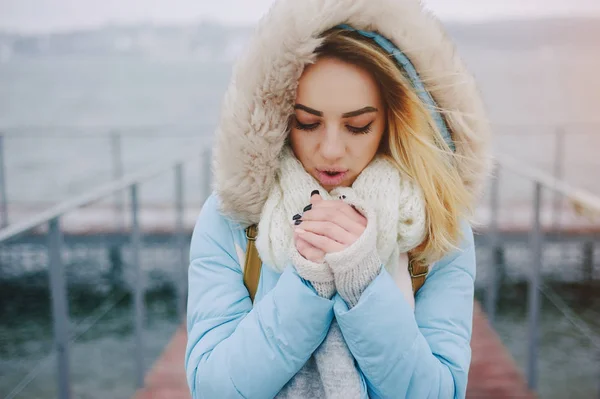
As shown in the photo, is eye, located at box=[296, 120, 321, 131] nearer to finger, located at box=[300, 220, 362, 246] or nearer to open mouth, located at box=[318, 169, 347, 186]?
open mouth, located at box=[318, 169, 347, 186]

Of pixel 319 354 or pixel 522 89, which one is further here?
pixel 522 89

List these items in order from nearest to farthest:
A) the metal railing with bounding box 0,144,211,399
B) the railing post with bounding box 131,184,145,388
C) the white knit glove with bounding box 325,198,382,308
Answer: the white knit glove with bounding box 325,198,382,308 → the metal railing with bounding box 0,144,211,399 → the railing post with bounding box 131,184,145,388

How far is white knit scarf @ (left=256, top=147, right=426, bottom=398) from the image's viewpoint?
1065 millimetres

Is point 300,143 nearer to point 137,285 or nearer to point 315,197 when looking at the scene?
point 315,197

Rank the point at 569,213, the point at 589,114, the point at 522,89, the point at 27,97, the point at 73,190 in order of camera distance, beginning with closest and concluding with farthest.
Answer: the point at 569,213
the point at 73,190
the point at 589,114
the point at 522,89
the point at 27,97

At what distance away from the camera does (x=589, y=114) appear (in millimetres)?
44438

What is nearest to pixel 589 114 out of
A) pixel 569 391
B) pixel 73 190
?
pixel 73 190

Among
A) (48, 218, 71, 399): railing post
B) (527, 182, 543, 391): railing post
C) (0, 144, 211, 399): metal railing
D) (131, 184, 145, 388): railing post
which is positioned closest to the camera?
(0, 144, 211, 399): metal railing

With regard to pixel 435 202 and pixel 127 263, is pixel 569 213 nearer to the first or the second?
pixel 127 263

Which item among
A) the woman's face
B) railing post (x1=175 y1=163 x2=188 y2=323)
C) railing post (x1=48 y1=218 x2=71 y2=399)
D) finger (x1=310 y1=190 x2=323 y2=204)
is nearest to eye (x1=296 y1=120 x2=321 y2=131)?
the woman's face

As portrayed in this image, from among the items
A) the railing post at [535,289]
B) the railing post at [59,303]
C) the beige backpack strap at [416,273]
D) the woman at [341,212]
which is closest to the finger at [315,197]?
the woman at [341,212]

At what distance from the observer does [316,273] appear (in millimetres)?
1036

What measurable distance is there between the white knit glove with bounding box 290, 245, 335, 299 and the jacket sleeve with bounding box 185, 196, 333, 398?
15mm

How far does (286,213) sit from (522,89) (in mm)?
68709
